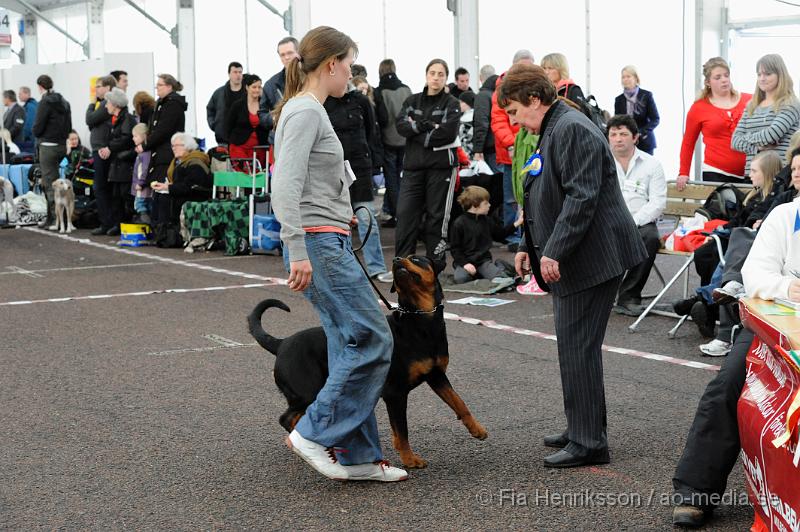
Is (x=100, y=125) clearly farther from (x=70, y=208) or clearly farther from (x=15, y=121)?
(x=15, y=121)

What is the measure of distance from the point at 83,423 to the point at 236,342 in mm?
2053

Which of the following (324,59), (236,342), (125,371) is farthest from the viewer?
(236,342)

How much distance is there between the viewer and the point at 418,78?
18578 mm

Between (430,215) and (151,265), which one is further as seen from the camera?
(151,265)

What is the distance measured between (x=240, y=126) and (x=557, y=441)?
28.9ft

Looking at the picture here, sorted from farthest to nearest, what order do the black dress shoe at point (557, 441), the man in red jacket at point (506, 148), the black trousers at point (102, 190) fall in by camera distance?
the black trousers at point (102, 190) → the man in red jacket at point (506, 148) → the black dress shoe at point (557, 441)

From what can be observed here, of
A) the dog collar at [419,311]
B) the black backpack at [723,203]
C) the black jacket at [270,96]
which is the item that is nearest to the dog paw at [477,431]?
the dog collar at [419,311]

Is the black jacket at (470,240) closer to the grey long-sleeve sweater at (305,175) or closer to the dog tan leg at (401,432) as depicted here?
the dog tan leg at (401,432)

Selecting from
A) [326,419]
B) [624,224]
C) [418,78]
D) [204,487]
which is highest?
[418,78]

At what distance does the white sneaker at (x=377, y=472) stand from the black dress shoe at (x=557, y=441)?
2.41 ft

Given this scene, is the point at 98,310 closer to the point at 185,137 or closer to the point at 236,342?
the point at 236,342

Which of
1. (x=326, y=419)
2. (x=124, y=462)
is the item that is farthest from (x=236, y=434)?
(x=326, y=419)

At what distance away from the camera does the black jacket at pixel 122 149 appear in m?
14.1

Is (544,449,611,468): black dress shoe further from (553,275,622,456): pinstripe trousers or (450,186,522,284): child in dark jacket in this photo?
(450,186,522,284): child in dark jacket
